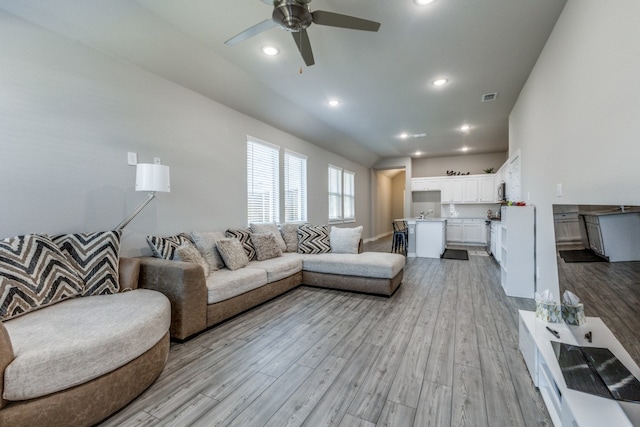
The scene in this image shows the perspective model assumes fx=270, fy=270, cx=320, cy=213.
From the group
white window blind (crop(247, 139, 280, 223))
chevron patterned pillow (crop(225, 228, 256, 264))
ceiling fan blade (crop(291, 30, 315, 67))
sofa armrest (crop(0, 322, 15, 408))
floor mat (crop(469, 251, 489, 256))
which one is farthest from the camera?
floor mat (crop(469, 251, 489, 256))

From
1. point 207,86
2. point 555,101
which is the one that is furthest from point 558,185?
point 207,86

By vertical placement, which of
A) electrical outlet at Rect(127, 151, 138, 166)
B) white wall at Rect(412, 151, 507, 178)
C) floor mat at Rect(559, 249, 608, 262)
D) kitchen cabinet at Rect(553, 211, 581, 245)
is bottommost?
floor mat at Rect(559, 249, 608, 262)

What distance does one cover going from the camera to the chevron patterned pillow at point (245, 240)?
3.86m

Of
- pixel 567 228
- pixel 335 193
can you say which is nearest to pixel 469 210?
pixel 335 193

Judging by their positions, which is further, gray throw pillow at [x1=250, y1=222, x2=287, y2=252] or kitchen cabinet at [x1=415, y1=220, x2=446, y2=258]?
kitchen cabinet at [x1=415, y1=220, x2=446, y2=258]

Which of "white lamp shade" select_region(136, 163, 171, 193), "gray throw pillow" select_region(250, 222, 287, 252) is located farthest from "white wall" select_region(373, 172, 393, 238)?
"white lamp shade" select_region(136, 163, 171, 193)

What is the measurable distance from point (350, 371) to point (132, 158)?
2.95 meters

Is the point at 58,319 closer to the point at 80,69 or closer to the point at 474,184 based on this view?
the point at 80,69

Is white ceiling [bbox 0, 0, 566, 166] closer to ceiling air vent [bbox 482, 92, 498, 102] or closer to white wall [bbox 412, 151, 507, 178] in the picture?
ceiling air vent [bbox 482, 92, 498, 102]

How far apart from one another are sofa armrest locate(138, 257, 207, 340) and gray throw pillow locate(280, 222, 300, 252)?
7.22ft

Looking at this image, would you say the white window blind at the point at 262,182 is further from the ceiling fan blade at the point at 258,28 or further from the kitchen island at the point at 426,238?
Answer: the kitchen island at the point at 426,238

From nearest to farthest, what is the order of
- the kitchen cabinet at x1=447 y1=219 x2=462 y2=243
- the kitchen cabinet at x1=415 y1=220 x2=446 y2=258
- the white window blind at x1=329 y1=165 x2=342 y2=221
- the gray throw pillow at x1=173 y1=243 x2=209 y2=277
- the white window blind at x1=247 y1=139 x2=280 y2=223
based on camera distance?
the gray throw pillow at x1=173 y1=243 x2=209 y2=277 < the white window blind at x1=247 y1=139 x2=280 y2=223 < the kitchen cabinet at x1=415 y1=220 x2=446 y2=258 < the white window blind at x1=329 y1=165 x2=342 y2=221 < the kitchen cabinet at x1=447 y1=219 x2=462 y2=243

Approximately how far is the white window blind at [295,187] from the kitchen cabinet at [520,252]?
3.69 metres

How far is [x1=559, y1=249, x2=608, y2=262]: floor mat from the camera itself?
4.55ft
